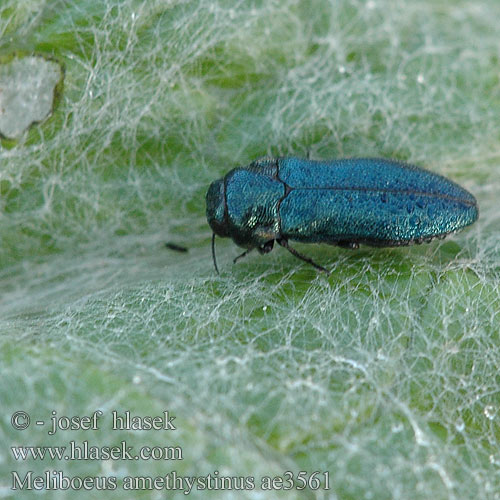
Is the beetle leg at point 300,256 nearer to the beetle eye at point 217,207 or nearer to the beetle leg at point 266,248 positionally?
the beetle leg at point 266,248

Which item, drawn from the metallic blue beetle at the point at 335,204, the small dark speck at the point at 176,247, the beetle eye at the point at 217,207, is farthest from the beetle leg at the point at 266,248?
the small dark speck at the point at 176,247

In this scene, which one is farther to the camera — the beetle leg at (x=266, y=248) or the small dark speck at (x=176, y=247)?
the small dark speck at (x=176, y=247)

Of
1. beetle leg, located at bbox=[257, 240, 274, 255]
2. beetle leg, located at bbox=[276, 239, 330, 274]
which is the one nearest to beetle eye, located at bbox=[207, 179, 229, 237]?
beetle leg, located at bbox=[257, 240, 274, 255]

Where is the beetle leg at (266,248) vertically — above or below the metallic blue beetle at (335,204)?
below

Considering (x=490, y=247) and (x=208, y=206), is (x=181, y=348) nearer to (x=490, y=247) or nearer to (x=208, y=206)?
(x=208, y=206)

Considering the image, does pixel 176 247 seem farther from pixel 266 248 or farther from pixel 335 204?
pixel 335 204

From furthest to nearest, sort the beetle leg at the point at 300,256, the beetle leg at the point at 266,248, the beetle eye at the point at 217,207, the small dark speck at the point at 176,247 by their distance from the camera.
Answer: the small dark speck at the point at 176,247
the beetle leg at the point at 266,248
the beetle eye at the point at 217,207
the beetle leg at the point at 300,256

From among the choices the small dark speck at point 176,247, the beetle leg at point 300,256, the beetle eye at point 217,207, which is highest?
the beetle eye at point 217,207

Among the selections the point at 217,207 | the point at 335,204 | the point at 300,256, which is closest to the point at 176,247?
the point at 217,207

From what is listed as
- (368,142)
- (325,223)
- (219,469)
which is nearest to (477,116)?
(368,142)
